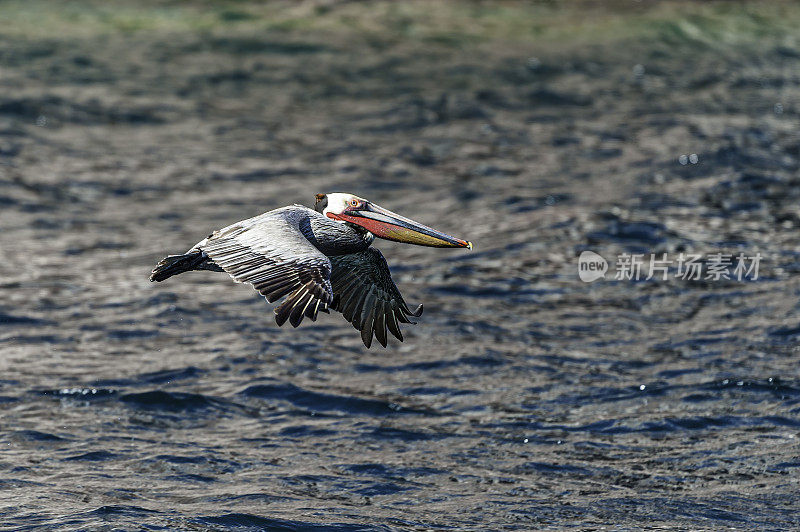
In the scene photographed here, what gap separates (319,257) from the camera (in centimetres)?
754

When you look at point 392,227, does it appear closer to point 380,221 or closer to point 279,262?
point 380,221

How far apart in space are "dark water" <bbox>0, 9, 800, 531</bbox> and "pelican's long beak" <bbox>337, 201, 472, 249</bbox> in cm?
316

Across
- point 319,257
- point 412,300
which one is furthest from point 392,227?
point 412,300

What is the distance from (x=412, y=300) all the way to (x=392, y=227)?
772cm

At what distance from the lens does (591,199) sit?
1906 centimetres

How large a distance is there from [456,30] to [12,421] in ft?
57.4

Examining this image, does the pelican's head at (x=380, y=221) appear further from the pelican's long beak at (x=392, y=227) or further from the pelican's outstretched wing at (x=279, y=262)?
the pelican's outstretched wing at (x=279, y=262)

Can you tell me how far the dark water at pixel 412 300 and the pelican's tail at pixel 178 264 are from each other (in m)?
2.93

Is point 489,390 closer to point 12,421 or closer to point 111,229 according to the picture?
point 12,421

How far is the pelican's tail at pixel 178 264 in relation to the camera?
8016 millimetres

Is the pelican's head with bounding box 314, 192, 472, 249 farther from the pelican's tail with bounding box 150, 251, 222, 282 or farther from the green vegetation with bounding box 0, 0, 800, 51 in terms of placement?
the green vegetation with bounding box 0, 0, 800, 51

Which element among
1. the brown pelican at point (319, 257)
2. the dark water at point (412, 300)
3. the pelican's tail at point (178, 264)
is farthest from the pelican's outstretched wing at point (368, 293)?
the dark water at point (412, 300)

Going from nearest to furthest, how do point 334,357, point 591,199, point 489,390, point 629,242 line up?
point 489,390
point 334,357
point 629,242
point 591,199

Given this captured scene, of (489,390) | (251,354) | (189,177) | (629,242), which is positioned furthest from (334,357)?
(189,177)
